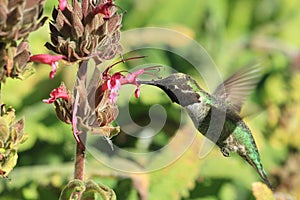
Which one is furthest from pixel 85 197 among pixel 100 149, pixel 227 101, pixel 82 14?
pixel 100 149

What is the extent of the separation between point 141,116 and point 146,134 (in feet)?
1.10

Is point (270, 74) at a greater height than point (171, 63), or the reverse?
point (171, 63)

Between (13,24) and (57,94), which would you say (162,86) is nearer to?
(57,94)

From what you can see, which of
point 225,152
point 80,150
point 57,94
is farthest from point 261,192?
point 57,94

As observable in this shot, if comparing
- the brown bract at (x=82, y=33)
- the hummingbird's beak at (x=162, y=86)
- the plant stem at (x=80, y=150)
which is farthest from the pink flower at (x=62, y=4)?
the hummingbird's beak at (x=162, y=86)

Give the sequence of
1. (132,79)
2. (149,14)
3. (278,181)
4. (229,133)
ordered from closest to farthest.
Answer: (132,79)
(229,133)
(278,181)
(149,14)

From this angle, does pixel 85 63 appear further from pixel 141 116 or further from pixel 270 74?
pixel 270 74

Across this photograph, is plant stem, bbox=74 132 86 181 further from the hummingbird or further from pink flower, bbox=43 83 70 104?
the hummingbird

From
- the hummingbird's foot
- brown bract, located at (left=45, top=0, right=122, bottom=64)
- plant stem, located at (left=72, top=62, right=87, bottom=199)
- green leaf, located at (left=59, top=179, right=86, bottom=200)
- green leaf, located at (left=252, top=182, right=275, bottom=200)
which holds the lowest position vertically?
green leaf, located at (left=252, top=182, right=275, bottom=200)

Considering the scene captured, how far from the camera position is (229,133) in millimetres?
2701

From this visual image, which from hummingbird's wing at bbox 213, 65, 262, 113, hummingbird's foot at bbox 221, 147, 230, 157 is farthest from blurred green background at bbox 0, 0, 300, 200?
hummingbird's foot at bbox 221, 147, 230, 157

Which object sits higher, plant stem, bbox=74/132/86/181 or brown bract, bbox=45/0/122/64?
brown bract, bbox=45/0/122/64

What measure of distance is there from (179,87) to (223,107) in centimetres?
35

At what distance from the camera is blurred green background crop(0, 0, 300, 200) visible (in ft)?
10.8
